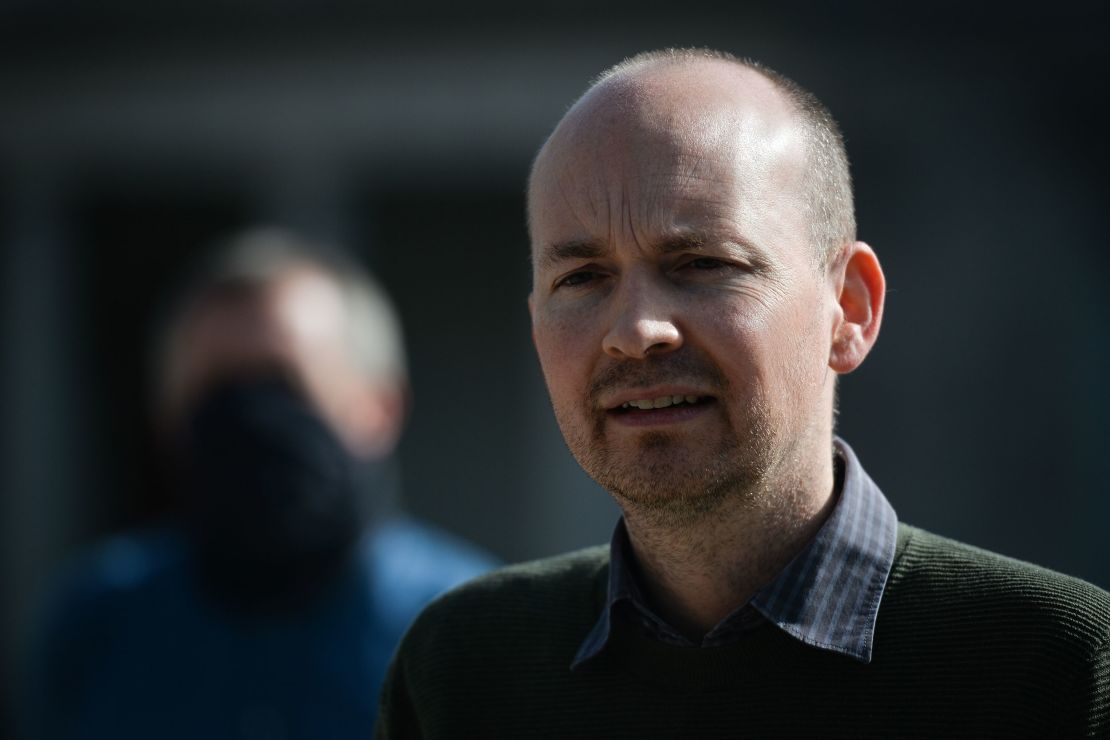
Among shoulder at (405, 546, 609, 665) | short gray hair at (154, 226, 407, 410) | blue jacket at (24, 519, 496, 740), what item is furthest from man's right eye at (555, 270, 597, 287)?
short gray hair at (154, 226, 407, 410)

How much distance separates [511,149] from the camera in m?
7.16

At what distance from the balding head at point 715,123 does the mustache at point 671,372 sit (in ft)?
0.88

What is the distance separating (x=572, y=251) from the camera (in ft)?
5.82

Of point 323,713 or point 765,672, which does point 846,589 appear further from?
point 323,713

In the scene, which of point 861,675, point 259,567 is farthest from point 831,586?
point 259,567

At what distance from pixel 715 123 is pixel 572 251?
252mm

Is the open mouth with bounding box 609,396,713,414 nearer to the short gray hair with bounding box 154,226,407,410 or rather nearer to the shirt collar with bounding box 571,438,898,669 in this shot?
the shirt collar with bounding box 571,438,898,669

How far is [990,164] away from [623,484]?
5.80 metres

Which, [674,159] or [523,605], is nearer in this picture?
[674,159]

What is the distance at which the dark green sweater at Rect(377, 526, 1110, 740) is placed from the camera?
5.23 feet

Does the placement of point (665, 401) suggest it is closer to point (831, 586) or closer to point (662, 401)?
point (662, 401)

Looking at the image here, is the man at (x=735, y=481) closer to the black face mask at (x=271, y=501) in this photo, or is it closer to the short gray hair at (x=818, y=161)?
the short gray hair at (x=818, y=161)

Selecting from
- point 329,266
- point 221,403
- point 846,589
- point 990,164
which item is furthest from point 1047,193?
point 846,589

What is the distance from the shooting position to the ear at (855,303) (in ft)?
6.08
